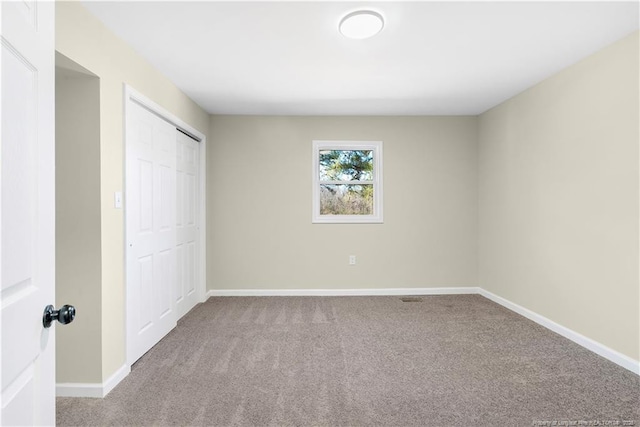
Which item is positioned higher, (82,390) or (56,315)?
(56,315)

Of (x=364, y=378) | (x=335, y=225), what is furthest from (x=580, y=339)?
(x=335, y=225)

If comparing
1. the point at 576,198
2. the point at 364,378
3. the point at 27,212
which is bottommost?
the point at 364,378

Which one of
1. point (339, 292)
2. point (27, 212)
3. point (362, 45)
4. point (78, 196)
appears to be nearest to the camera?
point (27, 212)

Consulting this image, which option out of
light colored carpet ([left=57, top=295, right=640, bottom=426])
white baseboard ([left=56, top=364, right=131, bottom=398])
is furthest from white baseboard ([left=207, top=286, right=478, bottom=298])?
white baseboard ([left=56, top=364, right=131, bottom=398])

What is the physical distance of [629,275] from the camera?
8.05 feet

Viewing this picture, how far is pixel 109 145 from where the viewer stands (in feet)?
7.39

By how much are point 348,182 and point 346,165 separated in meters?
0.24

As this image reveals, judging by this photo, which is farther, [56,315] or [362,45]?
[362,45]

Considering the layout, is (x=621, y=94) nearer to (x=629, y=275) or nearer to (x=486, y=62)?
(x=486, y=62)

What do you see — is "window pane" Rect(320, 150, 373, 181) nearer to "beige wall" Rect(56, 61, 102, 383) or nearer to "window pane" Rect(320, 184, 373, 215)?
"window pane" Rect(320, 184, 373, 215)

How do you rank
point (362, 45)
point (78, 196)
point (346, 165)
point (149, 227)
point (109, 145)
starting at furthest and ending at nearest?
point (346, 165) < point (149, 227) < point (362, 45) < point (109, 145) < point (78, 196)

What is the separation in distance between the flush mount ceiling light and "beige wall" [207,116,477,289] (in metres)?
2.26

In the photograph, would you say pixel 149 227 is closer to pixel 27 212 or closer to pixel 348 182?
pixel 27 212

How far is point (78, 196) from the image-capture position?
2.14 m
